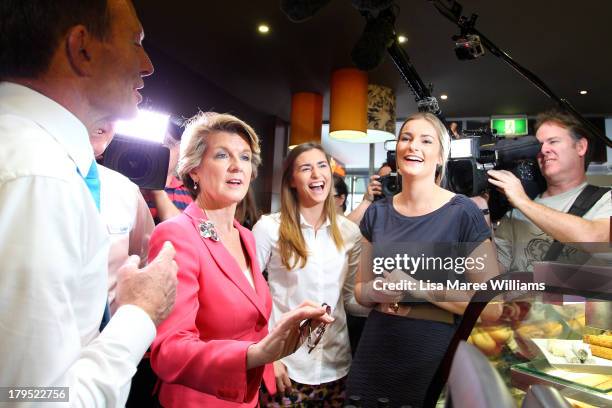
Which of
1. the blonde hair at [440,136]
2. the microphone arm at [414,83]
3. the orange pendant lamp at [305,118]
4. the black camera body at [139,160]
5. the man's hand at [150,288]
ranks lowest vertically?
the man's hand at [150,288]

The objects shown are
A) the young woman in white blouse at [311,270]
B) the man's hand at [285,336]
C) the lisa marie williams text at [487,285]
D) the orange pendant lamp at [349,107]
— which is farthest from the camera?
the orange pendant lamp at [349,107]

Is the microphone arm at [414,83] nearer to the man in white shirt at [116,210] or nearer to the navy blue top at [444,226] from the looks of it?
the navy blue top at [444,226]

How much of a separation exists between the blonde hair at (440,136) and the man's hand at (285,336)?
31.0 inches

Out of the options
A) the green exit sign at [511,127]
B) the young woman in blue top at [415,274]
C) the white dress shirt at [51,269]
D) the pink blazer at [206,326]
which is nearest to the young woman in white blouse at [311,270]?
the young woman in blue top at [415,274]

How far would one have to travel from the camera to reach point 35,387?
54 centimetres

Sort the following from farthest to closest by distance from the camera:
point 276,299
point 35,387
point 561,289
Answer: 1. point 276,299
2. point 561,289
3. point 35,387

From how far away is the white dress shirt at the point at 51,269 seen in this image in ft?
1.77

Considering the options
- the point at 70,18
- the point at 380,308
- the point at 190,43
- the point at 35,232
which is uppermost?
the point at 190,43

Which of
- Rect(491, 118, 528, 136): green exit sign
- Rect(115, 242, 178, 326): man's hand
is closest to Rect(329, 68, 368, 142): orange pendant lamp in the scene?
Rect(491, 118, 528, 136): green exit sign

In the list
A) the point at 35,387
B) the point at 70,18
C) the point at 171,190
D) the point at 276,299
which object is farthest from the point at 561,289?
the point at 171,190

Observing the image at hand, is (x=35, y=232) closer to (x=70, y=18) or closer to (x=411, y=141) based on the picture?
(x=70, y=18)

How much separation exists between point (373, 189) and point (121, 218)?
107 centimetres

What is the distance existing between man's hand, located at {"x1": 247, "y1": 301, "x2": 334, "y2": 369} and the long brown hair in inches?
24.1

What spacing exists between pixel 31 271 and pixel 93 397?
218 millimetres
